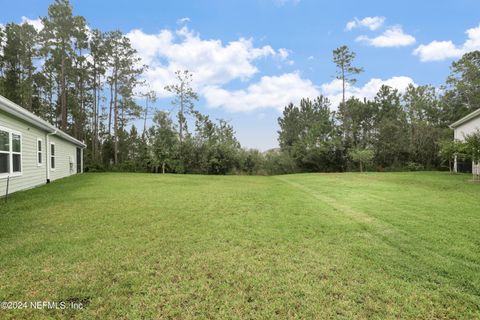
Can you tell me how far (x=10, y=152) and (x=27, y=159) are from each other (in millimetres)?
1331

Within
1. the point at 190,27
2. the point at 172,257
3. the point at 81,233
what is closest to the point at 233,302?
the point at 172,257

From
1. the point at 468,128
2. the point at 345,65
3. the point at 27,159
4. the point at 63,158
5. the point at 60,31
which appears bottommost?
the point at 27,159

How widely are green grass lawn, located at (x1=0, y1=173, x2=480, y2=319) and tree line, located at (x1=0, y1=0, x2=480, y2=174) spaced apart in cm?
1631

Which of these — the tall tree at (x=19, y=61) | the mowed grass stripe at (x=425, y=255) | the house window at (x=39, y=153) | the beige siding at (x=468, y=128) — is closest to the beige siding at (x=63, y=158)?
the house window at (x=39, y=153)

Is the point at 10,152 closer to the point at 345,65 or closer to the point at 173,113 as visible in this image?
the point at 173,113

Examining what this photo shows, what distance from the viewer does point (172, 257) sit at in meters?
2.76

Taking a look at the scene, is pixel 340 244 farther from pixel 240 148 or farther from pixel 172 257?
pixel 240 148

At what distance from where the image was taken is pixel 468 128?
1354 cm

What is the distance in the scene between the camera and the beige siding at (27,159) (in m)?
6.77

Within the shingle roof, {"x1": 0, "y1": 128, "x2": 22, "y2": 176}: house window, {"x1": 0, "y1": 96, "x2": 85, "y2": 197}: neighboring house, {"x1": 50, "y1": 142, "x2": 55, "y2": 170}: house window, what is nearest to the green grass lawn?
{"x1": 0, "y1": 128, "x2": 22, "y2": 176}: house window

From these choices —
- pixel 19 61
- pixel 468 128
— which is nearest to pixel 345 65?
pixel 468 128

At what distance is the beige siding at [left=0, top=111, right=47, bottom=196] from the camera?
22.2 ft

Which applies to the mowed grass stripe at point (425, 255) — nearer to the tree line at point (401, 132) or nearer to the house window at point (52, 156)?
the house window at point (52, 156)

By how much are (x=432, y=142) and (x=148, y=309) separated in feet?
79.5
